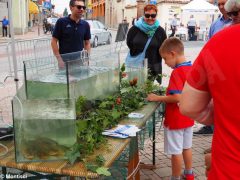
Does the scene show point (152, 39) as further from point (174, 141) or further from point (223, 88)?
point (223, 88)

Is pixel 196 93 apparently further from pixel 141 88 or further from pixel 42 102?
pixel 141 88

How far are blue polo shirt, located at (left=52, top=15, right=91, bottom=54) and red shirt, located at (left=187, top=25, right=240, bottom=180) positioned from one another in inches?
126

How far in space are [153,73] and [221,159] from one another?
10.1 ft

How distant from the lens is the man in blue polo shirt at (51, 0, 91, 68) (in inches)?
167

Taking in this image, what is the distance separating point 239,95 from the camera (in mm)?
1202

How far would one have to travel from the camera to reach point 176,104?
2957 millimetres

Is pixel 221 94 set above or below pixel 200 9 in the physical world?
below

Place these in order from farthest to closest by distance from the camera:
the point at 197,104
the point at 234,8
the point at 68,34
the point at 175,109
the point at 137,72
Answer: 1. the point at 68,34
2. the point at 137,72
3. the point at 175,109
4. the point at 234,8
5. the point at 197,104

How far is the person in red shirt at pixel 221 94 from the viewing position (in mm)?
1183

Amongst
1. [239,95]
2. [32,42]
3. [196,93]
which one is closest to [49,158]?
[196,93]

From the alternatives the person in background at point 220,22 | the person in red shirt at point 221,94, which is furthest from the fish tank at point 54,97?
the person in background at point 220,22

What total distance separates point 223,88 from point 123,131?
113 centimetres

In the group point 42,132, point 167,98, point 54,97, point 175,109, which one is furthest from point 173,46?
point 42,132

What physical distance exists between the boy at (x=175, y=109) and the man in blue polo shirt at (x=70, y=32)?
1665 mm
